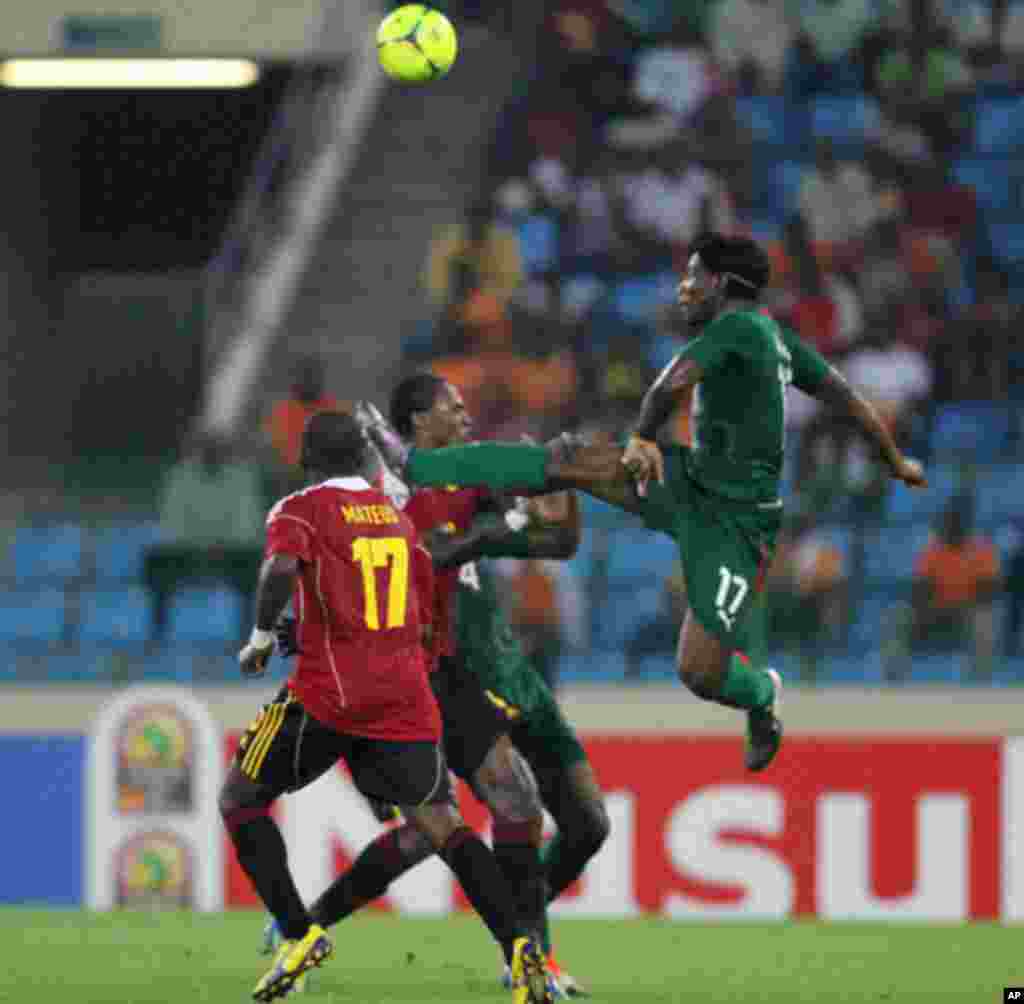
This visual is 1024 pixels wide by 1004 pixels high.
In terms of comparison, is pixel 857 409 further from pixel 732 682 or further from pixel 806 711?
pixel 806 711

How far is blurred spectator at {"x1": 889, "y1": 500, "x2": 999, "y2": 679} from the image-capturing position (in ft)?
44.8

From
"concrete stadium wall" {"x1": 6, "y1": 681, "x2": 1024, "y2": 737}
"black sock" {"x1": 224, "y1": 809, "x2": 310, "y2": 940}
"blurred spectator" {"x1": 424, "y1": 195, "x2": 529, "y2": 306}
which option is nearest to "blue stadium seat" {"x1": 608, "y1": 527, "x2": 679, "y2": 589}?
"concrete stadium wall" {"x1": 6, "y1": 681, "x2": 1024, "y2": 737}

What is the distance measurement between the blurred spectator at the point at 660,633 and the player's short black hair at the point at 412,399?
470 cm

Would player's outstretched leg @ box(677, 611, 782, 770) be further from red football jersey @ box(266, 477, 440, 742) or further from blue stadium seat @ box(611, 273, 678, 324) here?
blue stadium seat @ box(611, 273, 678, 324)

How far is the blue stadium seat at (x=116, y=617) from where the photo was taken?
50.1ft

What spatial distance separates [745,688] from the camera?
891 centimetres

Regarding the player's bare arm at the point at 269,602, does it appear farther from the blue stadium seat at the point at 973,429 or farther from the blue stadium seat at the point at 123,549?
the blue stadium seat at the point at 973,429

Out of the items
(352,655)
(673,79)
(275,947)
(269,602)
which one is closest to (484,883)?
(352,655)

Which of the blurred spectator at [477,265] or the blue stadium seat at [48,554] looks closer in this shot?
the blue stadium seat at [48,554]

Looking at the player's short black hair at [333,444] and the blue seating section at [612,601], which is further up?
the player's short black hair at [333,444]

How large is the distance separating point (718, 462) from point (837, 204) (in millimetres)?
8349

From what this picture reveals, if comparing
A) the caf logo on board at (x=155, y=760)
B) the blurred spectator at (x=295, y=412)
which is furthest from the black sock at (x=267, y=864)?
the blurred spectator at (x=295, y=412)

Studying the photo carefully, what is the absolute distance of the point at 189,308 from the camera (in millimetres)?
22781

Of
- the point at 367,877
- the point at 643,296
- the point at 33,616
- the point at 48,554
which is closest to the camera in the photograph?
the point at 367,877
